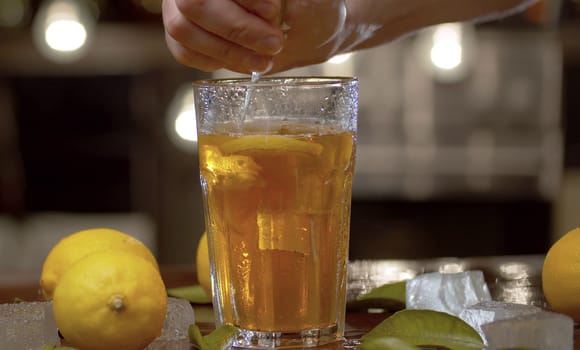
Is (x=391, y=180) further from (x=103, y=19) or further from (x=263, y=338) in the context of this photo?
(x=263, y=338)

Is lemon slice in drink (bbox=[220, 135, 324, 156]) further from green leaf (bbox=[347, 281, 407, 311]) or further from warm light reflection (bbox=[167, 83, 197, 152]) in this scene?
warm light reflection (bbox=[167, 83, 197, 152])

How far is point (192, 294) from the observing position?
4.58 ft

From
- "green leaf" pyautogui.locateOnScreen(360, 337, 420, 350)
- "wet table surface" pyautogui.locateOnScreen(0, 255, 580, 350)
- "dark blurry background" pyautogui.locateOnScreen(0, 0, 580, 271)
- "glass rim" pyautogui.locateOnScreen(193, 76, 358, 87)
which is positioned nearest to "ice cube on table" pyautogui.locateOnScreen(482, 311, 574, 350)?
"green leaf" pyautogui.locateOnScreen(360, 337, 420, 350)

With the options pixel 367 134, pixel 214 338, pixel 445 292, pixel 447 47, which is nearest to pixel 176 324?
pixel 214 338

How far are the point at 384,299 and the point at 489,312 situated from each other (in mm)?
233

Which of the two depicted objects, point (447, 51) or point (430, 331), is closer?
point (430, 331)

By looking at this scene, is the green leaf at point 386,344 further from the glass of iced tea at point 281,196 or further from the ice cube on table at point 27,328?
the ice cube on table at point 27,328

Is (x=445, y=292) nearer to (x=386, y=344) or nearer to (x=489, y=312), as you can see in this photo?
(x=489, y=312)

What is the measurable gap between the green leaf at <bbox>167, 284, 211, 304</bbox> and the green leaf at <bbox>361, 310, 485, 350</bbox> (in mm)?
360

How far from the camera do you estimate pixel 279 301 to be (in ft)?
3.80

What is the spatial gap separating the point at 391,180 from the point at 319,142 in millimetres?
2778

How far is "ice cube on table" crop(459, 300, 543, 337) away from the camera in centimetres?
109

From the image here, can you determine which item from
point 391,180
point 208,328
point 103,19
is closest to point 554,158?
point 391,180

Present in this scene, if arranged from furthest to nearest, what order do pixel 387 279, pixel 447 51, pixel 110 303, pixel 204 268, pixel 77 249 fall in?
pixel 447 51, pixel 387 279, pixel 204 268, pixel 77 249, pixel 110 303
